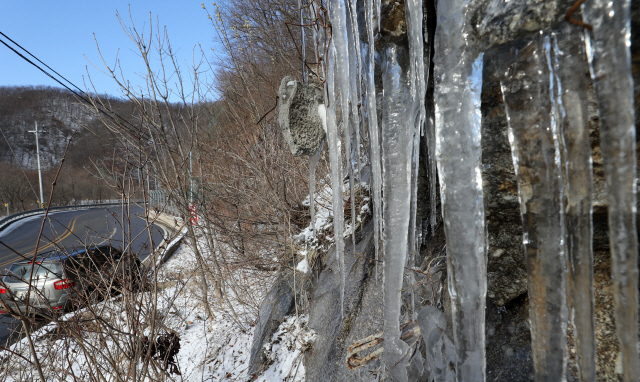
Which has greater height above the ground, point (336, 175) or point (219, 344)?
point (336, 175)

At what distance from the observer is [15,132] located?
51.8 meters

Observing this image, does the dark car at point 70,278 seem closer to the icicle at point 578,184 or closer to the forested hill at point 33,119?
the icicle at point 578,184

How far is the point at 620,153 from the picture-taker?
2.36 ft

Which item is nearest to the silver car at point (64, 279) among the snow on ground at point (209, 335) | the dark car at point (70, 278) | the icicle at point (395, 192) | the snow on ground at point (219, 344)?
the dark car at point (70, 278)

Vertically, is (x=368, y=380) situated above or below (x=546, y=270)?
below

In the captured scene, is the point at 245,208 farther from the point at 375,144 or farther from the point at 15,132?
the point at 15,132

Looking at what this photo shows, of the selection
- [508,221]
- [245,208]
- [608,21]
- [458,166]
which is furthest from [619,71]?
[245,208]

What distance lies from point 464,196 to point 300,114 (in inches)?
75.8

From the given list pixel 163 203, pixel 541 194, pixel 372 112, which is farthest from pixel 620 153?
pixel 163 203

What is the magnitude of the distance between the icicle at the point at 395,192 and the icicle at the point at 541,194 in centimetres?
63

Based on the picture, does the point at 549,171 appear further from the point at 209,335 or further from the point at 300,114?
the point at 209,335

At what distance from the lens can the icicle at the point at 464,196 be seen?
1.12m

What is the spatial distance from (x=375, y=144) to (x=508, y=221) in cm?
79

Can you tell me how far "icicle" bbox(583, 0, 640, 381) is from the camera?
0.70m
